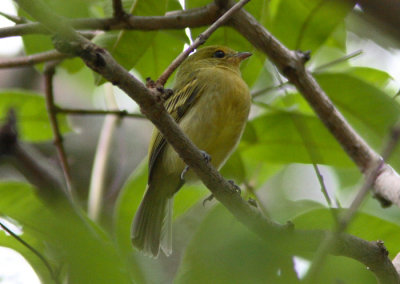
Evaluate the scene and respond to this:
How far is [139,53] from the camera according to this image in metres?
3.27

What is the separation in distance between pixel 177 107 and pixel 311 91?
110cm

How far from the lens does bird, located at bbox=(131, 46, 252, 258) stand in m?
3.94

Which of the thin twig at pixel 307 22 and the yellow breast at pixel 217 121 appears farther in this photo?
the yellow breast at pixel 217 121

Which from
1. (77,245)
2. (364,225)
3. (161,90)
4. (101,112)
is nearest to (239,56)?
(101,112)

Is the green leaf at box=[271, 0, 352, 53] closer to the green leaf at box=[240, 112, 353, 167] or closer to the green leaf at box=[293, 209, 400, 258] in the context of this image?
the green leaf at box=[240, 112, 353, 167]

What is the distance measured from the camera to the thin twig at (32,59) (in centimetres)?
362

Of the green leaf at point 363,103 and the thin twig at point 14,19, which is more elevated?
the thin twig at point 14,19

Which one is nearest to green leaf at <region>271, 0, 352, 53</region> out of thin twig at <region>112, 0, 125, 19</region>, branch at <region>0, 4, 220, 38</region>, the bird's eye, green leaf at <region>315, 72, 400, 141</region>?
green leaf at <region>315, 72, 400, 141</region>

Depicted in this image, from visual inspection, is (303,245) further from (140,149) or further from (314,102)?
(140,149)

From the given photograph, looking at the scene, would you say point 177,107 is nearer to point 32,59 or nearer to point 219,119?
point 219,119

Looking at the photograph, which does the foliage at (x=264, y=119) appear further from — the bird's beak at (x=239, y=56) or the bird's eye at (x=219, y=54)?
the bird's eye at (x=219, y=54)

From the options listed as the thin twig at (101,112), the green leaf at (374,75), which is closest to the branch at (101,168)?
the thin twig at (101,112)

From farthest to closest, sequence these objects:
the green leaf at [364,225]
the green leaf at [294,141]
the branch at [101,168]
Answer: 1. the branch at [101,168]
2. the green leaf at [294,141]
3. the green leaf at [364,225]

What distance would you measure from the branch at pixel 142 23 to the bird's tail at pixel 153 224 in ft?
4.25
